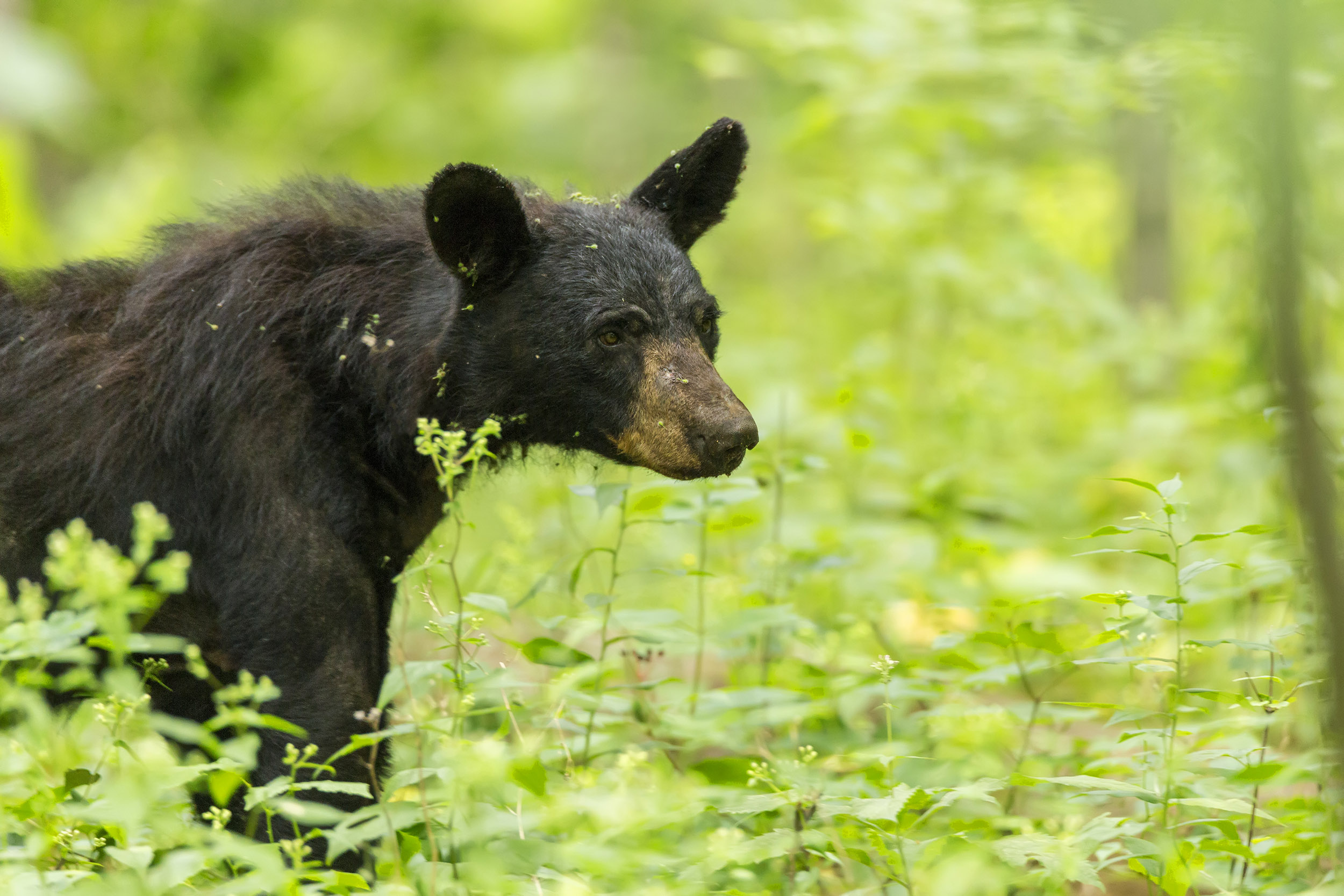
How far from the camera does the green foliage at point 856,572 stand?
8.14 ft

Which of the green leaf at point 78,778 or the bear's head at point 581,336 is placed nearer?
the green leaf at point 78,778

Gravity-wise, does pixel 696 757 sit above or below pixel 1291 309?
below

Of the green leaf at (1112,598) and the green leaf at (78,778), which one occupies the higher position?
the green leaf at (1112,598)

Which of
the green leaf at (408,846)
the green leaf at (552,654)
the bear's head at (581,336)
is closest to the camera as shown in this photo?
the green leaf at (408,846)

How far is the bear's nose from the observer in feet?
11.3

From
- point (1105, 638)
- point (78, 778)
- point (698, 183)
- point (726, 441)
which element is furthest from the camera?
point (698, 183)

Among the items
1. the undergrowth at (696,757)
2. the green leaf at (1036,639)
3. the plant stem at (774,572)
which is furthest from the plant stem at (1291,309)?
the plant stem at (774,572)

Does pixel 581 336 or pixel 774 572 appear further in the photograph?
pixel 774 572

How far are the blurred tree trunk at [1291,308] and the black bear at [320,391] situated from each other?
1739 mm

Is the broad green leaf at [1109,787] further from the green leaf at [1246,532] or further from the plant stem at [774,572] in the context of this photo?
the plant stem at [774,572]

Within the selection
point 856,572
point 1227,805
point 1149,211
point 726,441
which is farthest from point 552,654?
point 1149,211

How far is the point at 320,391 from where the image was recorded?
3.59m

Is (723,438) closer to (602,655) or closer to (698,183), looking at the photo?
(602,655)

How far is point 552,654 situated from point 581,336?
3.18ft
